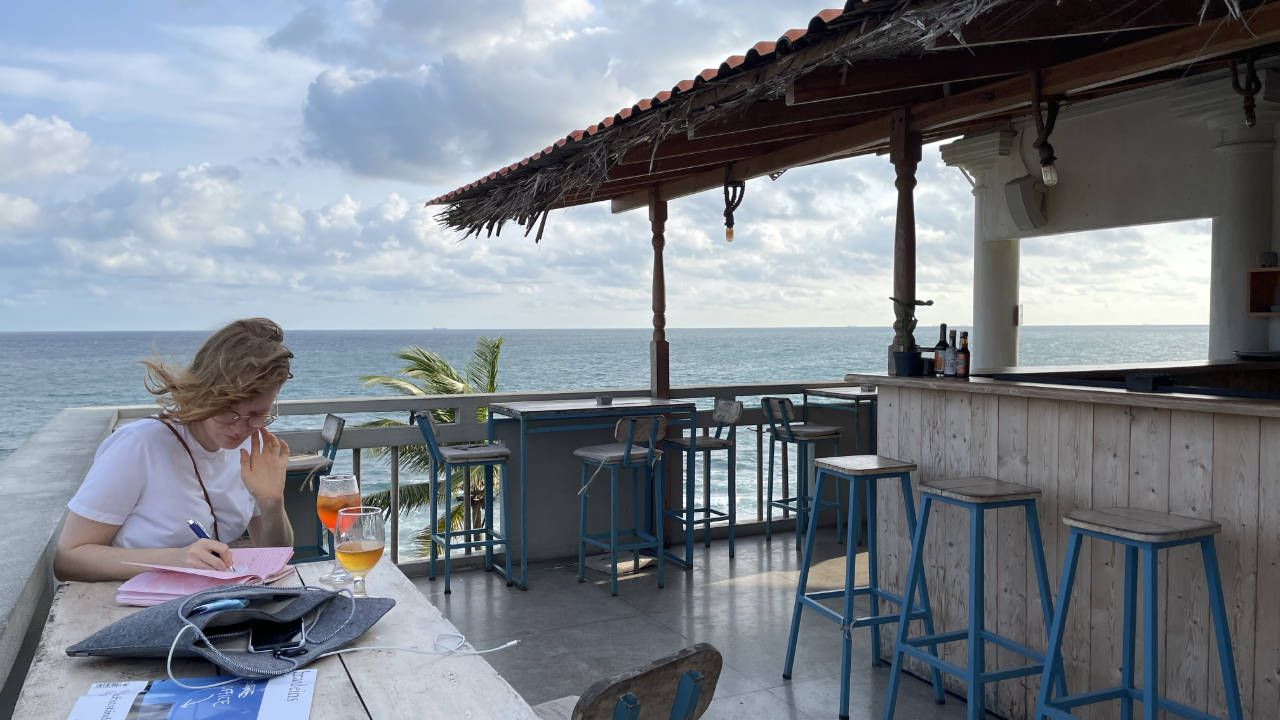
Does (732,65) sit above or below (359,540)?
above

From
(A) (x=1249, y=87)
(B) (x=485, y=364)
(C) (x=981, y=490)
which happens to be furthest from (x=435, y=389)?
(C) (x=981, y=490)

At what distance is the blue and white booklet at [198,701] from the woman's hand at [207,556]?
47cm

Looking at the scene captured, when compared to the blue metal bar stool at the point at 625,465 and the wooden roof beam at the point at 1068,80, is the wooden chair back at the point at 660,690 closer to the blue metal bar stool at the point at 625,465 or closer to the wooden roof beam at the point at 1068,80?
the wooden roof beam at the point at 1068,80

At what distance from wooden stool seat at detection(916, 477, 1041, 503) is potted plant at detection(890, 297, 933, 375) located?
2.32 feet

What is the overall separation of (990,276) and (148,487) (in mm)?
7280

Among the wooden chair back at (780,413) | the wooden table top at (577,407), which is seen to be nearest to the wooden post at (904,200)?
the wooden table top at (577,407)

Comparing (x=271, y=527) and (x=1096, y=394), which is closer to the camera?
(x=271, y=527)

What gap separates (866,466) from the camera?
342cm

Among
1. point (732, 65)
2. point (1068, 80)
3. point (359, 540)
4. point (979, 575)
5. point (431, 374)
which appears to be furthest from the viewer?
point (431, 374)

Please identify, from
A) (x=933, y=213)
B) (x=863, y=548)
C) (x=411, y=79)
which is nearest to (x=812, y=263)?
(x=933, y=213)

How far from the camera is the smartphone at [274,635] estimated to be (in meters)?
1.28

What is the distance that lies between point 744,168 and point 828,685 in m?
3.19

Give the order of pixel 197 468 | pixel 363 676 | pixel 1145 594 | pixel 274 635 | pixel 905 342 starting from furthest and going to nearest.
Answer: pixel 905 342
pixel 1145 594
pixel 197 468
pixel 274 635
pixel 363 676

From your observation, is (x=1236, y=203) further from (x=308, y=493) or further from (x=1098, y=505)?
(x=308, y=493)
